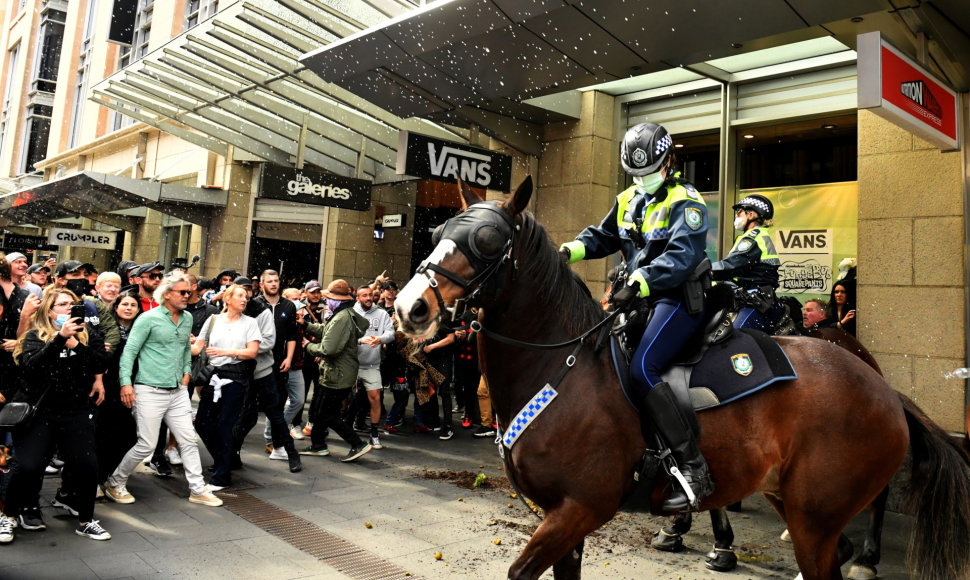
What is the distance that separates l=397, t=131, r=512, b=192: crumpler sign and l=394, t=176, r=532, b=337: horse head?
670cm

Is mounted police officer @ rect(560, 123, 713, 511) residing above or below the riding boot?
above

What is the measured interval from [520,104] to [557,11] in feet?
10.8

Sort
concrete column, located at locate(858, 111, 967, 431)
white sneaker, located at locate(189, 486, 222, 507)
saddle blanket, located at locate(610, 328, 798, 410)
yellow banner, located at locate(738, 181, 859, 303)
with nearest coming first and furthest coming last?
saddle blanket, located at locate(610, 328, 798, 410)
white sneaker, located at locate(189, 486, 222, 507)
concrete column, located at locate(858, 111, 967, 431)
yellow banner, located at locate(738, 181, 859, 303)

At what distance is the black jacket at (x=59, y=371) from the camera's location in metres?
5.29

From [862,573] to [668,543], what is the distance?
1336mm

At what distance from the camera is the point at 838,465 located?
362 cm

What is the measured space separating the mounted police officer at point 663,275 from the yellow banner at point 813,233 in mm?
5884

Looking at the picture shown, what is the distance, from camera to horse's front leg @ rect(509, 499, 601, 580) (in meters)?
3.17

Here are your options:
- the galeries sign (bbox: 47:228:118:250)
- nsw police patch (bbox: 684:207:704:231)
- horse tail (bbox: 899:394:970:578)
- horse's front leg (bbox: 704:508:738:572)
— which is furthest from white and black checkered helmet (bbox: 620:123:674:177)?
the galeries sign (bbox: 47:228:118:250)

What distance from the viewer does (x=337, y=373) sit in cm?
833

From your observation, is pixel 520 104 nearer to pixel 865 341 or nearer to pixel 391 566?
pixel 865 341

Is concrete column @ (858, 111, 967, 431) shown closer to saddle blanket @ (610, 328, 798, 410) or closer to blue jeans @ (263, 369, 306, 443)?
saddle blanket @ (610, 328, 798, 410)

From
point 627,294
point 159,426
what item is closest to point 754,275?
point 627,294

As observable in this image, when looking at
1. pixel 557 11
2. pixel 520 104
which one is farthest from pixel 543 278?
pixel 520 104
